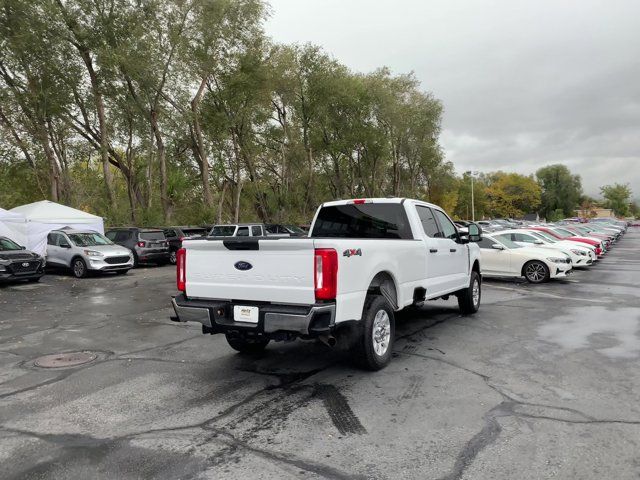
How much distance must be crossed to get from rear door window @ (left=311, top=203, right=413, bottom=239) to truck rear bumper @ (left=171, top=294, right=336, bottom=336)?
2463 mm

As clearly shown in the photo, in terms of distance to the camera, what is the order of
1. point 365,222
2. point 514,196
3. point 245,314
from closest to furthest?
1. point 245,314
2. point 365,222
3. point 514,196

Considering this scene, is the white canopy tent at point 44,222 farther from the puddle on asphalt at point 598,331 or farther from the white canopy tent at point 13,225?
the puddle on asphalt at point 598,331

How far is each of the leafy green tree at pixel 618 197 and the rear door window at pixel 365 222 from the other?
551ft

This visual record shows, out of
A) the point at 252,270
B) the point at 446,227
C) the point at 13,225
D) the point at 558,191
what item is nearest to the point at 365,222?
the point at 446,227

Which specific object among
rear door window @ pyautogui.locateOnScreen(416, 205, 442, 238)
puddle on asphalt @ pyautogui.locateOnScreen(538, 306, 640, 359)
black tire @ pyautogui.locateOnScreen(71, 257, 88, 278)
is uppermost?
rear door window @ pyautogui.locateOnScreen(416, 205, 442, 238)

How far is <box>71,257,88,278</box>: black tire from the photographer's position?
16641 mm

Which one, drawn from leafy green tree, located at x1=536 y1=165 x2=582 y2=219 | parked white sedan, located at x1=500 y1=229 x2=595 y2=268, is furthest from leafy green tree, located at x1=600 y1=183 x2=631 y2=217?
parked white sedan, located at x1=500 y1=229 x2=595 y2=268

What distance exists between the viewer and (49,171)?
3033 centimetres

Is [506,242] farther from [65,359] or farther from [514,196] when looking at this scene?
[514,196]

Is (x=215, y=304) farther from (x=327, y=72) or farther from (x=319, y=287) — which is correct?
(x=327, y=72)

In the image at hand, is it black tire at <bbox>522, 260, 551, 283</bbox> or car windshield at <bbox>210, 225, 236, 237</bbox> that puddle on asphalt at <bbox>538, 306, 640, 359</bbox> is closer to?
black tire at <bbox>522, 260, 551, 283</bbox>

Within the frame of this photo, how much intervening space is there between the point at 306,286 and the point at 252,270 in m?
0.66

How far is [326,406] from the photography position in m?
4.38

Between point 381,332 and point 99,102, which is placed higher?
point 99,102
